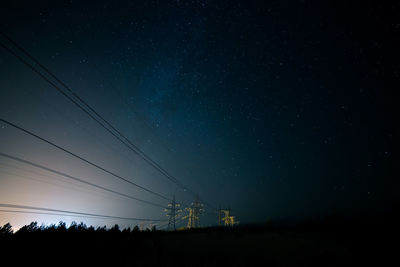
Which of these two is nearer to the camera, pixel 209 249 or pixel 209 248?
pixel 209 249

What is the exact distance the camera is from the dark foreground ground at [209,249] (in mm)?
6988

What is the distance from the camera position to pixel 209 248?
10555 mm

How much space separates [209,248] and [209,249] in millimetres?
225

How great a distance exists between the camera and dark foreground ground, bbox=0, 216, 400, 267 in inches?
275

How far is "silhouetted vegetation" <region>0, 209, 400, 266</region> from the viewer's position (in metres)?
7.06

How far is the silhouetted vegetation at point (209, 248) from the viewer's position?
7059mm

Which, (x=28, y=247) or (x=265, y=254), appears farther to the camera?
(x=265, y=254)

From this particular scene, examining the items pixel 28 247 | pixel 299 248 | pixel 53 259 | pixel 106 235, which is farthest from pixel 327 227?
pixel 28 247

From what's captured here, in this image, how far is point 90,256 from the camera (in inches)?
290

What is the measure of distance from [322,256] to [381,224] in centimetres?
613

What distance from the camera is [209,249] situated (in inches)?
407

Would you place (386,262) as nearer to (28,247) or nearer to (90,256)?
(90,256)

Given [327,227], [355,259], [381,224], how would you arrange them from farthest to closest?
[327,227], [381,224], [355,259]

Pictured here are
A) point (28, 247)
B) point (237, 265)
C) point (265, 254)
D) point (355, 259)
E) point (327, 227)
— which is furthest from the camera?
point (327, 227)
